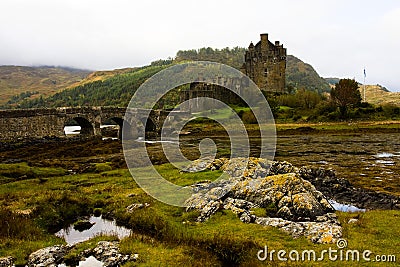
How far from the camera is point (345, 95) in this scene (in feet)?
320

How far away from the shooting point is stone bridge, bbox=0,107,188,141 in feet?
217

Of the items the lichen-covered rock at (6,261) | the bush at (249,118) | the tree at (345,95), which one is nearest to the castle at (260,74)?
the bush at (249,118)

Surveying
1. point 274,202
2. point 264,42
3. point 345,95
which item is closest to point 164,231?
point 274,202

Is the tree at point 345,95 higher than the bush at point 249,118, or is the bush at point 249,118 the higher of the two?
the tree at point 345,95

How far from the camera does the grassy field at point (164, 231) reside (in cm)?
1484

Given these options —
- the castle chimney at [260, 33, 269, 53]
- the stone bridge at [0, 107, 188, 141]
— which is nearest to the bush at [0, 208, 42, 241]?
the stone bridge at [0, 107, 188, 141]

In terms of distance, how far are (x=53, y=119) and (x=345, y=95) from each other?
76045 millimetres

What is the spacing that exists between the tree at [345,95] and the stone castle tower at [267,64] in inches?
1126

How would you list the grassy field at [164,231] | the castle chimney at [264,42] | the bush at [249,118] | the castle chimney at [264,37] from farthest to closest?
the castle chimney at [264,42] < the castle chimney at [264,37] < the bush at [249,118] < the grassy field at [164,231]

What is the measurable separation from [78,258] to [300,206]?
11.1 m

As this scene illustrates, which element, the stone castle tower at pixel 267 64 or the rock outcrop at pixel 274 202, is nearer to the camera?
the rock outcrop at pixel 274 202

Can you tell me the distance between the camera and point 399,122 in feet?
294

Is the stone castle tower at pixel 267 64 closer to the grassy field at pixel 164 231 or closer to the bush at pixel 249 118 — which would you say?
the bush at pixel 249 118

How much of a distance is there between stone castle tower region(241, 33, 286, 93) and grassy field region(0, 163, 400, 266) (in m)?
106
